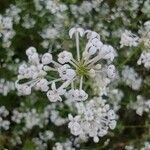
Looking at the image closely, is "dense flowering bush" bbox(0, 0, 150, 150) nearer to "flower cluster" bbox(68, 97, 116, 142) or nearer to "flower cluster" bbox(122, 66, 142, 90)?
"flower cluster" bbox(122, 66, 142, 90)

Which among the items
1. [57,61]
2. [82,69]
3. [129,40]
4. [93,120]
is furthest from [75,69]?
[57,61]

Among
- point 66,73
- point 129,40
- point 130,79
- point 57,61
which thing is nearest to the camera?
point 66,73

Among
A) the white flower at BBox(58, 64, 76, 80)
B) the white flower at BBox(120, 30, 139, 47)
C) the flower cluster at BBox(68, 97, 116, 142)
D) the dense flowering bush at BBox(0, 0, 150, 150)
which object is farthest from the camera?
the dense flowering bush at BBox(0, 0, 150, 150)

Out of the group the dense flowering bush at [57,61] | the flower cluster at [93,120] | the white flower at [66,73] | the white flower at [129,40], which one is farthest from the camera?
the dense flowering bush at [57,61]

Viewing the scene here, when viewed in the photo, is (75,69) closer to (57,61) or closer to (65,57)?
(65,57)

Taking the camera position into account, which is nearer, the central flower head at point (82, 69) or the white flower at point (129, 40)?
the central flower head at point (82, 69)

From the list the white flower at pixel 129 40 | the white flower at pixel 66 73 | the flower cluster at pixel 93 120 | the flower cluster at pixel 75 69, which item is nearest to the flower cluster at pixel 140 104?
the white flower at pixel 129 40

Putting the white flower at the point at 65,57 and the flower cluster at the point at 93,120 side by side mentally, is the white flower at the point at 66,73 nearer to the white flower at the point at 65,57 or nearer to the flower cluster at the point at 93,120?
the white flower at the point at 65,57

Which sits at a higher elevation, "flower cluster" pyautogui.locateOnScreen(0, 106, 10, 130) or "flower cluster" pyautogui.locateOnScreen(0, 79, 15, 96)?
"flower cluster" pyautogui.locateOnScreen(0, 79, 15, 96)

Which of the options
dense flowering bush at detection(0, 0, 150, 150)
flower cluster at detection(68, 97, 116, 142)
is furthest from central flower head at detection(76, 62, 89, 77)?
dense flowering bush at detection(0, 0, 150, 150)

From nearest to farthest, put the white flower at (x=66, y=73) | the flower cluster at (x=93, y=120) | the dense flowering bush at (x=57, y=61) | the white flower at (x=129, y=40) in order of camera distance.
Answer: the white flower at (x=66, y=73), the flower cluster at (x=93, y=120), the white flower at (x=129, y=40), the dense flowering bush at (x=57, y=61)

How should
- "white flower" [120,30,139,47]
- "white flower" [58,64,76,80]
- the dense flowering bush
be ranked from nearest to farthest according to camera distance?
1. "white flower" [58,64,76,80]
2. "white flower" [120,30,139,47]
3. the dense flowering bush

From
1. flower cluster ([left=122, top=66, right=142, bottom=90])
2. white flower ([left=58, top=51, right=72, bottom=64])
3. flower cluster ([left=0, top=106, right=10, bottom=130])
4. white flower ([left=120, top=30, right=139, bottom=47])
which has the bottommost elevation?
flower cluster ([left=0, top=106, right=10, bottom=130])
